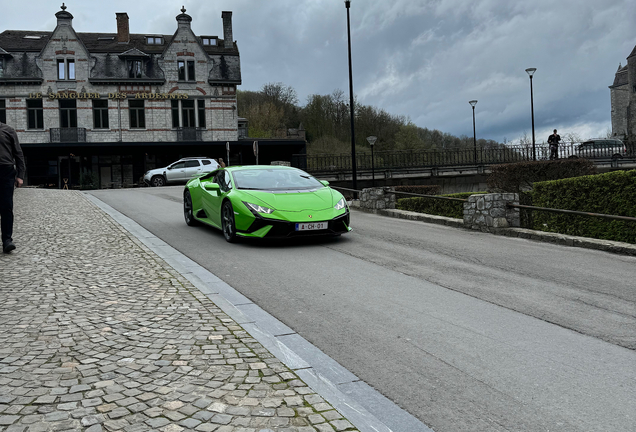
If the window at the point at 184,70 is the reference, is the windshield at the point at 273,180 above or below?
below

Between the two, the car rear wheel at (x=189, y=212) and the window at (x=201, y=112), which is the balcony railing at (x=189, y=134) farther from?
the car rear wheel at (x=189, y=212)

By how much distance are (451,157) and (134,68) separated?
24.7 metres

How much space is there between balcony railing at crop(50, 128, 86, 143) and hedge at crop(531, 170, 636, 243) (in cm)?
3701

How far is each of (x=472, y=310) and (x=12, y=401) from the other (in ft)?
12.6

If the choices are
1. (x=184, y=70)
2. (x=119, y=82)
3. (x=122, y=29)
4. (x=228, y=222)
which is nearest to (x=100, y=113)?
(x=119, y=82)

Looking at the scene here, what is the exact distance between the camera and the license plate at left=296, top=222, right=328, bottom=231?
9.07 metres

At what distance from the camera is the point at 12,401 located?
10.4 feet

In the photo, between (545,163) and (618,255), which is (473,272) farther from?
(545,163)

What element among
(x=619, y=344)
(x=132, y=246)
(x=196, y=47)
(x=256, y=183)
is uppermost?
(x=196, y=47)

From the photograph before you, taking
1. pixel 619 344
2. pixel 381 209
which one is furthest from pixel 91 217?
pixel 619 344

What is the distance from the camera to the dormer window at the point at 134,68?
140 ft

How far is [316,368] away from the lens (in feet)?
12.5

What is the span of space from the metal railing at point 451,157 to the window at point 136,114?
13.7 meters

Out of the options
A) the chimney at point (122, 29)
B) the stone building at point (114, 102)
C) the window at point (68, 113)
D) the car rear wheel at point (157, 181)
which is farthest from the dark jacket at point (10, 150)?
the chimney at point (122, 29)
